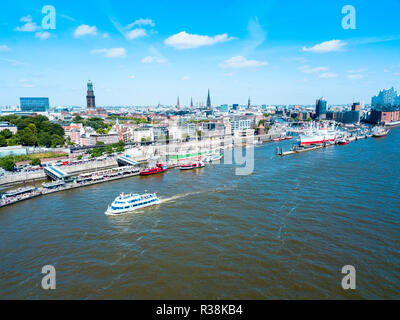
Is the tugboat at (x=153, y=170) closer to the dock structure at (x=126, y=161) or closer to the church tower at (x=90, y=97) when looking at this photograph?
the dock structure at (x=126, y=161)

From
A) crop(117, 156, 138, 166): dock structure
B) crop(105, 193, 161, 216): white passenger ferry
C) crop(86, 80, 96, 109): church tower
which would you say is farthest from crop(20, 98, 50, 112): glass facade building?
crop(105, 193, 161, 216): white passenger ferry

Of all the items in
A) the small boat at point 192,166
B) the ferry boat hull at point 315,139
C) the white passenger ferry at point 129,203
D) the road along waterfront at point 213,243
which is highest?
the ferry boat hull at point 315,139

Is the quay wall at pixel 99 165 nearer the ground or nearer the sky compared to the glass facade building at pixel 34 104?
nearer the ground

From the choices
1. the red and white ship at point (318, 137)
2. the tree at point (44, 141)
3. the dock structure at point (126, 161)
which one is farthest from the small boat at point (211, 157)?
the tree at point (44, 141)

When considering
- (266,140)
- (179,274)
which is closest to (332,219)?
(179,274)

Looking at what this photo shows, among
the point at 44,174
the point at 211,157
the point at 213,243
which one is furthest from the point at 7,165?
the point at 213,243
